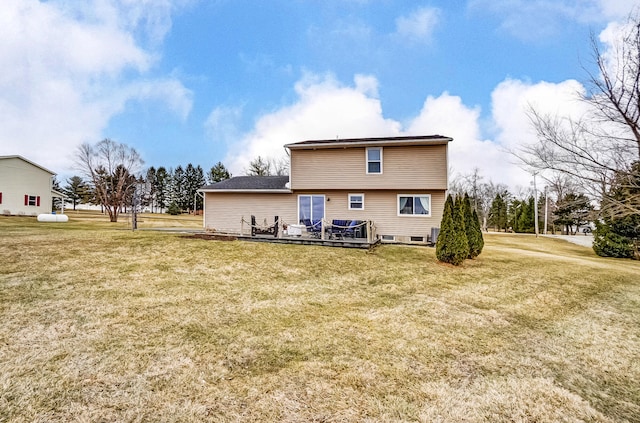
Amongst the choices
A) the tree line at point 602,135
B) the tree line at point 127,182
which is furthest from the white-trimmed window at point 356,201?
the tree line at point 127,182

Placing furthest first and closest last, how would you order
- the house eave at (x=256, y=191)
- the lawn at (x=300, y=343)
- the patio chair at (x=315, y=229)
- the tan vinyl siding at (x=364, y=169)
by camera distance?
1. the house eave at (x=256, y=191)
2. the tan vinyl siding at (x=364, y=169)
3. the patio chair at (x=315, y=229)
4. the lawn at (x=300, y=343)

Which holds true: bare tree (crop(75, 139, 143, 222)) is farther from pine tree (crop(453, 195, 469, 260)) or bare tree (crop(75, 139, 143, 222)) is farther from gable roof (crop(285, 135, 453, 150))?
pine tree (crop(453, 195, 469, 260))

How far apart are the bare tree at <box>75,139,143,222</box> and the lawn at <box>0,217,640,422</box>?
2523cm

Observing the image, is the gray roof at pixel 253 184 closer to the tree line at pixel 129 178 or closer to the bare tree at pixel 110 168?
the tree line at pixel 129 178

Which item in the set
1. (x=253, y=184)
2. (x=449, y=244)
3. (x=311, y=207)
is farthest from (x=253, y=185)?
(x=449, y=244)

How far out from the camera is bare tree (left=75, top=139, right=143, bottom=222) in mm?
31580

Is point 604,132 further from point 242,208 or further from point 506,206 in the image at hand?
point 506,206

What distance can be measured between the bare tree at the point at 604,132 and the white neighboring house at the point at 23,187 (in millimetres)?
39563

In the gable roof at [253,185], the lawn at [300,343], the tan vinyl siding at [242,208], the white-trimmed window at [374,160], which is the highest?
the white-trimmed window at [374,160]

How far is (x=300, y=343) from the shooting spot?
4.75 m

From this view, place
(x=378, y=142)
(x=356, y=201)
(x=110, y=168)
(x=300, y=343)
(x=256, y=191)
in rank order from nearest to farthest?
(x=300, y=343), (x=378, y=142), (x=356, y=201), (x=256, y=191), (x=110, y=168)

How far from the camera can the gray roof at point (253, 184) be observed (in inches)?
693

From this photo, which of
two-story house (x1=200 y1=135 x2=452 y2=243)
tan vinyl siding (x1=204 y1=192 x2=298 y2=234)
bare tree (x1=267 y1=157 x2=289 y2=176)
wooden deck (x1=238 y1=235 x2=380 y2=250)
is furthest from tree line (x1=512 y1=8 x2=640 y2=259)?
bare tree (x1=267 y1=157 x2=289 y2=176)

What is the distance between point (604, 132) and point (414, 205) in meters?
8.57
